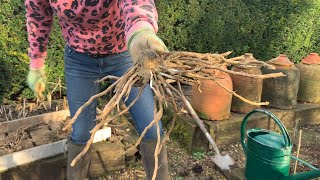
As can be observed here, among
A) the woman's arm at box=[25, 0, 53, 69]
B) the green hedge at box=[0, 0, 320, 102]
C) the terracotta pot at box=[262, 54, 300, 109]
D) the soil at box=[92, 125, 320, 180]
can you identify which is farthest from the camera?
the terracotta pot at box=[262, 54, 300, 109]

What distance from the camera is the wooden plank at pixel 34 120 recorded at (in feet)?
10.4

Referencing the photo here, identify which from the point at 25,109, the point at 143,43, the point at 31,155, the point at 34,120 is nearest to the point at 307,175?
the point at 143,43

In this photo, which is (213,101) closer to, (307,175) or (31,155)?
(307,175)

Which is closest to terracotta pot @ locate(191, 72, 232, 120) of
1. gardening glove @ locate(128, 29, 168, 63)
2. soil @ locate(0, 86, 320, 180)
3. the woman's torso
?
soil @ locate(0, 86, 320, 180)

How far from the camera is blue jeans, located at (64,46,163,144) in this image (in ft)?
6.68

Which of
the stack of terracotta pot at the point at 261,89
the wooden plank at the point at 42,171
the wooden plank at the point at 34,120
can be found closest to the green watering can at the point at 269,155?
the stack of terracotta pot at the point at 261,89

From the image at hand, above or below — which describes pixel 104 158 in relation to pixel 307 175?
below

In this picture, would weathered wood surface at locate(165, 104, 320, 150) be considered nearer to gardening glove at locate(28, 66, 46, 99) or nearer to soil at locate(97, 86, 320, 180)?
soil at locate(97, 86, 320, 180)

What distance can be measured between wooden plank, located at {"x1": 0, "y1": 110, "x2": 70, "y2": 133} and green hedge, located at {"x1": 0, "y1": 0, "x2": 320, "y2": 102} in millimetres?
778

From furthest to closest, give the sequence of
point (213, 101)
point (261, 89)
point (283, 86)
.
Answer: point (283, 86) < point (261, 89) < point (213, 101)

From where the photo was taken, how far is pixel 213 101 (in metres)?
3.48

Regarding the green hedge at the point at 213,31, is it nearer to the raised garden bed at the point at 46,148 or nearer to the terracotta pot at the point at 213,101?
the raised garden bed at the point at 46,148

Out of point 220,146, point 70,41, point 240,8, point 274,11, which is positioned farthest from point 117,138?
point 274,11

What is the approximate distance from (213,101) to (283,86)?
3.19 ft
